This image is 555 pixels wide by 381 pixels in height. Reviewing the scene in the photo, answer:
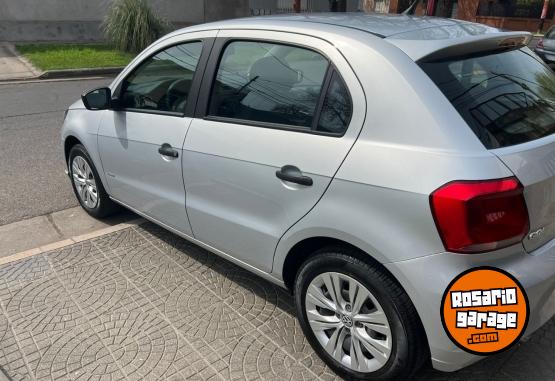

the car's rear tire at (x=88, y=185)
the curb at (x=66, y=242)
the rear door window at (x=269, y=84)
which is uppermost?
the rear door window at (x=269, y=84)

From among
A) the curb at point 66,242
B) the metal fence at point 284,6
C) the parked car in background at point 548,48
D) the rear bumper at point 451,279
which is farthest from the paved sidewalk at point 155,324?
the metal fence at point 284,6

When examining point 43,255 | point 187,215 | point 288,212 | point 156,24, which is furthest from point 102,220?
point 156,24

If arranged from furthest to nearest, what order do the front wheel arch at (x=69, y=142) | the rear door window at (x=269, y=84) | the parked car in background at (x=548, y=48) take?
the parked car in background at (x=548, y=48)
the front wheel arch at (x=69, y=142)
the rear door window at (x=269, y=84)

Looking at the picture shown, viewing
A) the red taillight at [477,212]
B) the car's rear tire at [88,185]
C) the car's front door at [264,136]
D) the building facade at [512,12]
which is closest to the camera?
the red taillight at [477,212]

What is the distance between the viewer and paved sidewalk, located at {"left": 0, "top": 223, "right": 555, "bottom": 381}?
2.59 m

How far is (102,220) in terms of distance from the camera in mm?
4434

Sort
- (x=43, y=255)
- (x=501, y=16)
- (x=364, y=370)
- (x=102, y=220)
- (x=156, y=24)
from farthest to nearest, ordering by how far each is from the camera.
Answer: (x=501, y=16)
(x=156, y=24)
(x=102, y=220)
(x=43, y=255)
(x=364, y=370)

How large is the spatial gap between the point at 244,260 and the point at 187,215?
1.83 feet

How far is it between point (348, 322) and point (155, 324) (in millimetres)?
1270

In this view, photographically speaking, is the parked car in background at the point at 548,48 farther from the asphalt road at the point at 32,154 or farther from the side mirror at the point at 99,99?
the side mirror at the point at 99,99

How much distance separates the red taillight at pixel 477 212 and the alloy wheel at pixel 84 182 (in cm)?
324

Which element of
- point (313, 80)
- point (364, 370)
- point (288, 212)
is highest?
point (313, 80)

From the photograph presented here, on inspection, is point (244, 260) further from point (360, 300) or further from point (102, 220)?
point (102, 220)

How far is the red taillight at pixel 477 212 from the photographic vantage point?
6.18 ft
